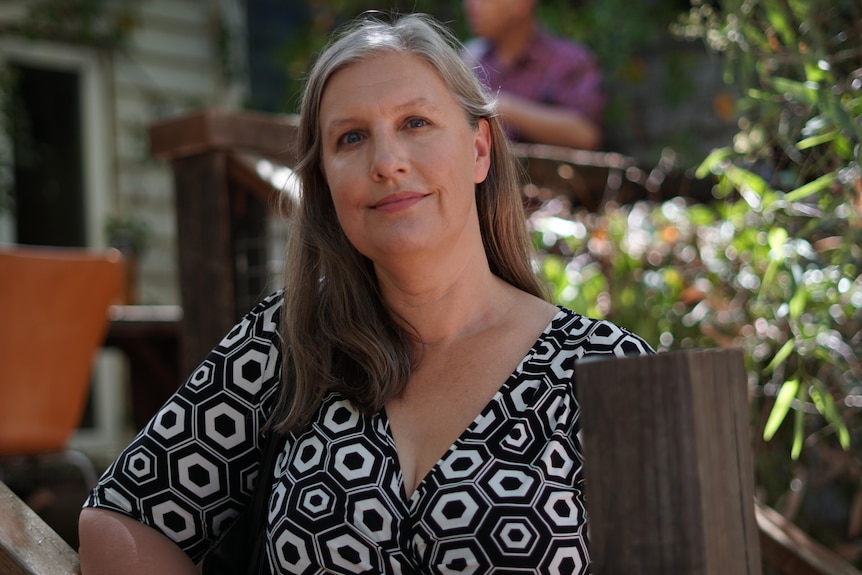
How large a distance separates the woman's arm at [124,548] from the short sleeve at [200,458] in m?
0.01

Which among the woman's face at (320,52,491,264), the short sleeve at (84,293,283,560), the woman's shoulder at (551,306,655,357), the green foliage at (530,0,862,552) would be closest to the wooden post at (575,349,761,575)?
the woman's shoulder at (551,306,655,357)

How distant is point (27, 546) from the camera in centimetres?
147

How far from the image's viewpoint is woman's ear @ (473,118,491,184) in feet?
6.28

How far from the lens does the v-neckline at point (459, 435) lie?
1.59 meters

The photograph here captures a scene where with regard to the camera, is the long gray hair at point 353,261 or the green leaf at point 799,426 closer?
the long gray hair at point 353,261

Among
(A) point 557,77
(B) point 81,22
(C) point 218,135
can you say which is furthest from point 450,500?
(B) point 81,22

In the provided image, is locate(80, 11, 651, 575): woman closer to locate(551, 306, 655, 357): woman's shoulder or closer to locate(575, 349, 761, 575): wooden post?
locate(551, 306, 655, 357): woman's shoulder

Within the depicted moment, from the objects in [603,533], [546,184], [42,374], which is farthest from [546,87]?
[603,533]

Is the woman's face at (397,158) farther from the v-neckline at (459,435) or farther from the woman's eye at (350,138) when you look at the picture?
the v-neckline at (459,435)

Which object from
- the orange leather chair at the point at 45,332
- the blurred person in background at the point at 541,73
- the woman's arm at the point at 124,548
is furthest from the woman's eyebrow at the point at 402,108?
the orange leather chair at the point at 45,332

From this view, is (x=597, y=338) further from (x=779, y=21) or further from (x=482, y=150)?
(x=779, y=21)

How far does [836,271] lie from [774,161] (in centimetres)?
47

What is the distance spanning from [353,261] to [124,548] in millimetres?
595

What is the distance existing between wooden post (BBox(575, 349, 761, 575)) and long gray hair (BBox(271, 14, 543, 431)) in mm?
733
